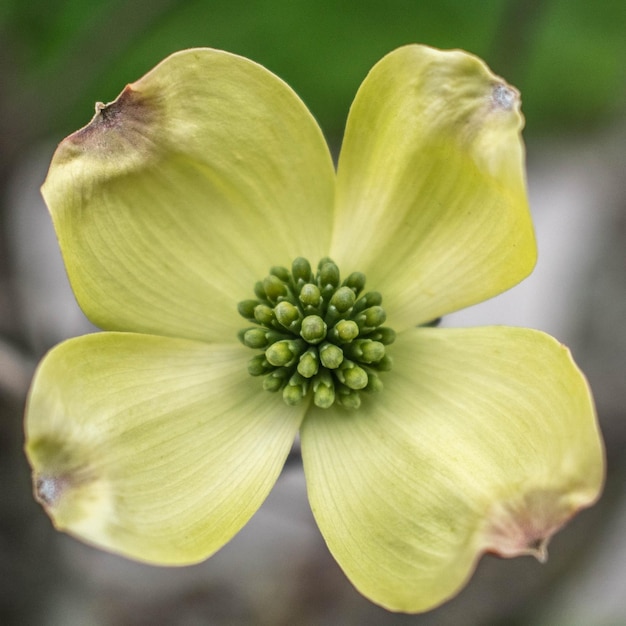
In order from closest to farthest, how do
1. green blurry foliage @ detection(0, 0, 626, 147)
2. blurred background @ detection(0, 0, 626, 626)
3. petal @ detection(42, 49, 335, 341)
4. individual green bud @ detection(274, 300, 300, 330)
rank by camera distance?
petal @ detection(42, 49, 335, 341), individual green bud @ detection(274, 300, 300, 330), green blurry foliage @ detection(0, 0, 626, 147), blurred background @ detection(0, 0, 626, 626)

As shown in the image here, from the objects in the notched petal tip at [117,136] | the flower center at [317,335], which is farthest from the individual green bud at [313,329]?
the notched petal tip at [117,136]

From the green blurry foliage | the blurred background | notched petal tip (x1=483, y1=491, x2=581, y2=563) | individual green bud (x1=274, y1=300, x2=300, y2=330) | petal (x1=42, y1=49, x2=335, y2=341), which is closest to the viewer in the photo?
notched petal tip (x1=483, y1=491, x2=581, y2=563)

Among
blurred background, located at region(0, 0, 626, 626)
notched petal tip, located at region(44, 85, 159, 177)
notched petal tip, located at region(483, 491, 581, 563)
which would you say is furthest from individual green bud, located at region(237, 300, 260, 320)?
blurred background, located at region(0, 0, 626, 626)

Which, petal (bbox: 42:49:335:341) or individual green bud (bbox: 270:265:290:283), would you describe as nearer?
petal (bbox: 42:49:335:341)

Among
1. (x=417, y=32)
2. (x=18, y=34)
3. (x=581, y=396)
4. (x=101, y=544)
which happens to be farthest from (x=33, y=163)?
(x=581, y=396)

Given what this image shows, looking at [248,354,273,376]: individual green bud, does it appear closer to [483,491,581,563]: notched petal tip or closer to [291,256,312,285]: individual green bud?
[291,256,312,285]: individual green bud

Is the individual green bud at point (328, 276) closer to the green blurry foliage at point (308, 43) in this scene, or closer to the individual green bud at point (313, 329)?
the individual green bud at point (313, 329)

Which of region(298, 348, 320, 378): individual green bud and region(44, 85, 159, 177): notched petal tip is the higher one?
region(44, 85, 159, 177): notched petal tip
